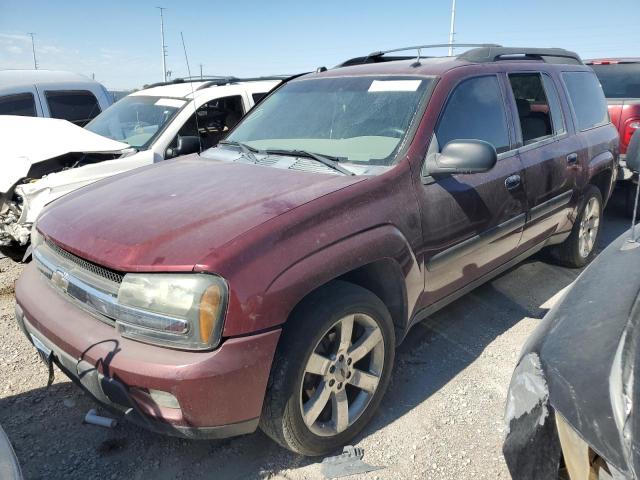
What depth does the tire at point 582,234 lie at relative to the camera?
4320 millimetres

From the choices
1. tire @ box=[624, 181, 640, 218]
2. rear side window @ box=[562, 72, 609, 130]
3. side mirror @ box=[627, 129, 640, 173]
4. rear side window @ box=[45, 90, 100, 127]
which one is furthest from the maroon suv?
rear side window @ box=[45, 90, 100, 127]

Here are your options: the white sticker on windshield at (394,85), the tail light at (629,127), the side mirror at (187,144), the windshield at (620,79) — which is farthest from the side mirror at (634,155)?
the windshield at (620,79)

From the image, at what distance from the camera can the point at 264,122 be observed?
3.42 m

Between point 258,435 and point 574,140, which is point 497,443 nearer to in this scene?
point 258,435

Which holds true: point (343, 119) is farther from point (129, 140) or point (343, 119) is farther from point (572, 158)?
point (129, 140)

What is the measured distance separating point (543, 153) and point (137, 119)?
423 centimetres

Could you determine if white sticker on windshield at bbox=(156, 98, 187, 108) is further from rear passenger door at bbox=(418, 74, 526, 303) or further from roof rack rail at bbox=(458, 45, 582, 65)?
rear passenger door at bbox=(418, 74, 526, 303)

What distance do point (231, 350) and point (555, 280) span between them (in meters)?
3.52

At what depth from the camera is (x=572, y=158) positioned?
388 cm

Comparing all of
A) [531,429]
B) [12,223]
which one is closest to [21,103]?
[12,223]

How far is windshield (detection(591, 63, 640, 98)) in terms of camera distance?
680cm

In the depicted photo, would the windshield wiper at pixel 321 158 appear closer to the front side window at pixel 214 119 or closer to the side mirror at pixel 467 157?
the side mirror at pixel 467 157

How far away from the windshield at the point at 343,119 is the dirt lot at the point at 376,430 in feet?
4.50

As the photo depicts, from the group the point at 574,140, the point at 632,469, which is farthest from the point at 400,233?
A: the point at 574,140
